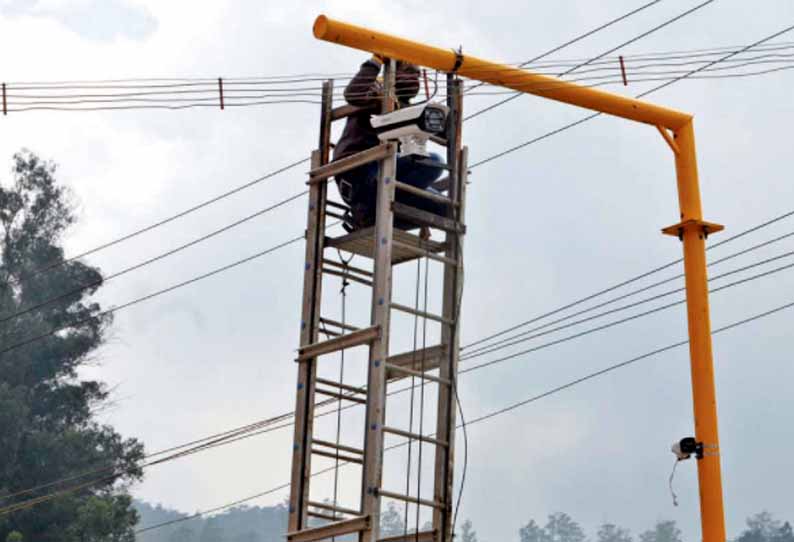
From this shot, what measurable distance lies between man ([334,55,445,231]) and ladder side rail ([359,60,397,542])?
0.52 meters

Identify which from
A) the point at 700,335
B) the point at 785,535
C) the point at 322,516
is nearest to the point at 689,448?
the point at 700,335

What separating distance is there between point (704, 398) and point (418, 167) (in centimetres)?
350

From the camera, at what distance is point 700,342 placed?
1380 centimetres

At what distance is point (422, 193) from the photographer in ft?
48.7

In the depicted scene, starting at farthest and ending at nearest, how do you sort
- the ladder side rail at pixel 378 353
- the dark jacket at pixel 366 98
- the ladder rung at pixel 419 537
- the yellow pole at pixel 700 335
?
the dark jacket at pixel 366 98 → the ladder rung at pixel 419 537 → the ladder side rail at pixel 378 353 → the yellow pole at pixel 700 335

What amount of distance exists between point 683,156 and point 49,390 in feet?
208

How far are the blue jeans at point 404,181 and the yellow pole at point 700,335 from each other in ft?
7.49

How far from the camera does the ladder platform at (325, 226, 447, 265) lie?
48.8ft

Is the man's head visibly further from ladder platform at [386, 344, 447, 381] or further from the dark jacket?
ladder platform at [386, 344, 447, 381]

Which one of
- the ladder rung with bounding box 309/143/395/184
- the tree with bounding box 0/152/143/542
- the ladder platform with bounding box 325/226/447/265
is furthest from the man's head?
the tree with bounding box 0/152/143/542

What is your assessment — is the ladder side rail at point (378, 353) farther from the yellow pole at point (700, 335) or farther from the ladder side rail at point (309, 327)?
the yellow pole at point (700, 335)

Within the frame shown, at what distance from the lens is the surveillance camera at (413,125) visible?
14.0 m

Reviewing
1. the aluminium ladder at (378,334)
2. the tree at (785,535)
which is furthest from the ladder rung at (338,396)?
the tree at (785,535)

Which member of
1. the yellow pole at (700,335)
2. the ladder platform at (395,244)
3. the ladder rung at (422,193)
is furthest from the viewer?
the ladder platform at (395,244)
